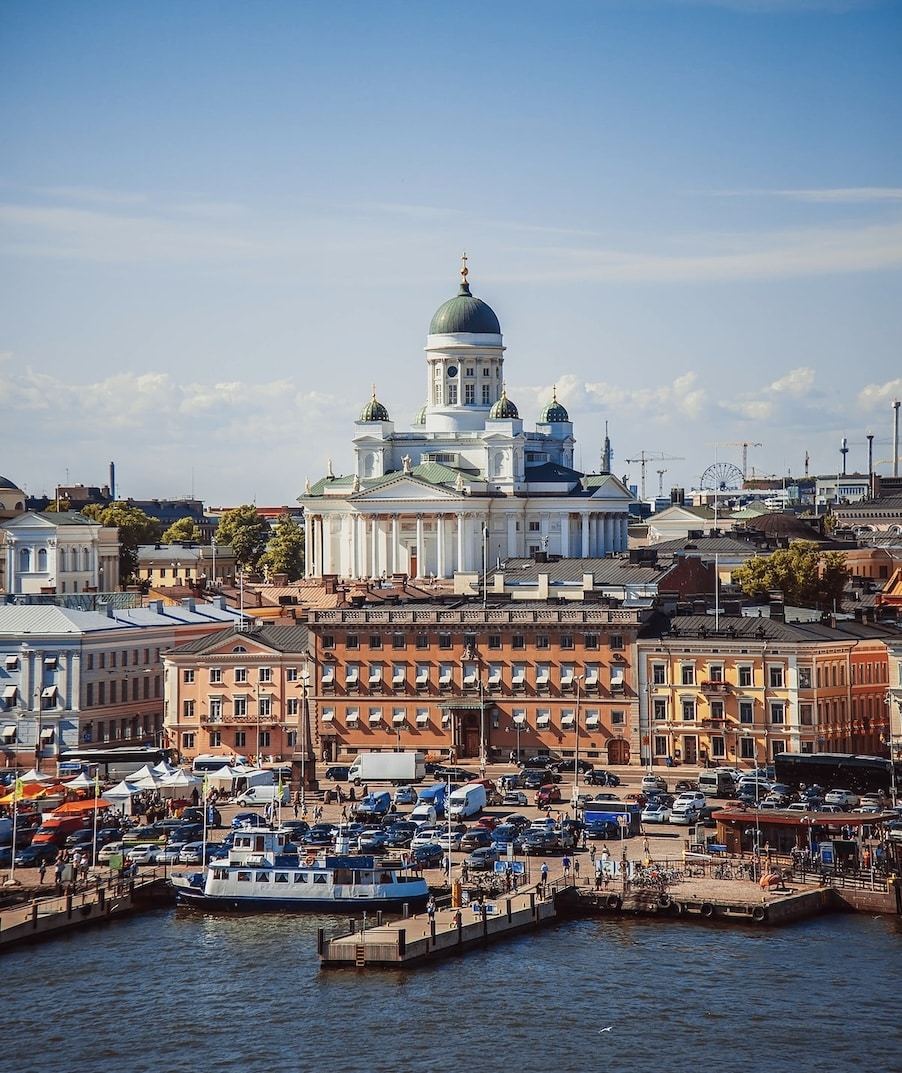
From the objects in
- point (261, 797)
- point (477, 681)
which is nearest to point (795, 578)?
point (477, 681)

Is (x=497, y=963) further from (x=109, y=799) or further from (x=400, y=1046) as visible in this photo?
(x=109, y=799)

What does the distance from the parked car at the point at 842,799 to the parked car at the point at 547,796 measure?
9079 mm

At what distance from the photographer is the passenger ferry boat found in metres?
67.7

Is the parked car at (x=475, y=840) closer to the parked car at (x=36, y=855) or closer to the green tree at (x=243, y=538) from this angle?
the parked car at (x=36, y=855)

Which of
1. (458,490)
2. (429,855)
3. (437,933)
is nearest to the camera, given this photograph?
(437,933)

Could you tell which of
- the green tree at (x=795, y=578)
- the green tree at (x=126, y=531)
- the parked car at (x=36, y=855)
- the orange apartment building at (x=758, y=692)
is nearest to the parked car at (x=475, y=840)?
the parked car at (x=36, y=855)

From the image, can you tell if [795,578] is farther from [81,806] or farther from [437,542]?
[81,806]

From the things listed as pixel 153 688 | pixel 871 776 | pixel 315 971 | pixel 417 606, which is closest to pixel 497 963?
pixel 315 971

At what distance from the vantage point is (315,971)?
202 ft

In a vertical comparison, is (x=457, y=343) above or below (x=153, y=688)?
above

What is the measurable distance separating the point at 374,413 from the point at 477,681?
80.2 meters

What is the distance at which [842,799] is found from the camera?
79.8 m

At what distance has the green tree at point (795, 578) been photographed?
125812 mm

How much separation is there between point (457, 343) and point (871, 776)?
97.7 m
